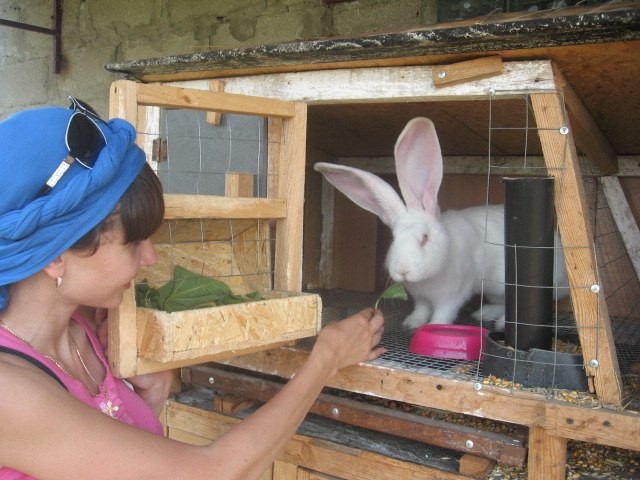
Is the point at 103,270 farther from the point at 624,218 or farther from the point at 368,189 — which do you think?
the point at 624,218

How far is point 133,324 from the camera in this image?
53.4 inches

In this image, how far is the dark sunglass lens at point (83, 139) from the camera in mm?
1117

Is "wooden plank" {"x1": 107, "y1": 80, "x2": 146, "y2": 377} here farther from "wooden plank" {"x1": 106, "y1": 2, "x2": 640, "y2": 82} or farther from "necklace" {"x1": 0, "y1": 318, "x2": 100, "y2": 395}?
"wooden plank" {"x1": 106, "y1": 2, "x2": 640, "y2": 82}

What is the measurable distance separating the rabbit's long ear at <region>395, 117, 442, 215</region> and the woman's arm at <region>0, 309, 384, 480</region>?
979 mm

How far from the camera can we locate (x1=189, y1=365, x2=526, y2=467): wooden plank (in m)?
1.55

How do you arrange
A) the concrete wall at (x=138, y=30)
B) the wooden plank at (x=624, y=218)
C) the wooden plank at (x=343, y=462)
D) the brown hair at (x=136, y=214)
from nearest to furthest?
the brown hair at (x=136, y=214) < the wooden plank at (x=343, y=462) < the wooden plank at (x=624, y=218) < the concrete wall at (x=138, y=30)

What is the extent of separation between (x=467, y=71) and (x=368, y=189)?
809mm

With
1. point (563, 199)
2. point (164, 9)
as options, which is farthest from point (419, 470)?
point (164, 9)

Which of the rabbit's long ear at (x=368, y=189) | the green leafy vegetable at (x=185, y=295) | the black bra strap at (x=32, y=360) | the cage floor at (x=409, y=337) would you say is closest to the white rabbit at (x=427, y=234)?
the rabbit's long ear at (x=368, y=189)

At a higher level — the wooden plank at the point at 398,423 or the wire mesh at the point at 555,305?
the wire mesh at the point at 555,305

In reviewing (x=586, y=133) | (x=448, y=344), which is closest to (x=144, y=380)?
(x=448, y=344)

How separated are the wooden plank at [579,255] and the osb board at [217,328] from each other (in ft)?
1.98

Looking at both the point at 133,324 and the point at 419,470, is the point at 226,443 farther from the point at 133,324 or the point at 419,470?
the point at 419,470

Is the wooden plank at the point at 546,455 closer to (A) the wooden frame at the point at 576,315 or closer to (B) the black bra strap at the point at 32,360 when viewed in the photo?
(A) the wooden frame at the point at 576,315
